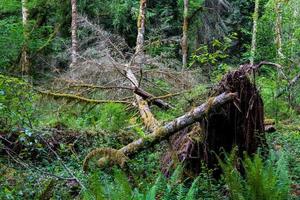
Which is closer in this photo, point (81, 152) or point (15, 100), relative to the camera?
point (15, 100)

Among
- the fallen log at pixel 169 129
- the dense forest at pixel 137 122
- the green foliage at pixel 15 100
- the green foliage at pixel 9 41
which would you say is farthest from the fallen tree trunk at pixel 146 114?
the green foliage at pixel 9 41

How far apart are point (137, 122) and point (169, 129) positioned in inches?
123

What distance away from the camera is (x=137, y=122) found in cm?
898

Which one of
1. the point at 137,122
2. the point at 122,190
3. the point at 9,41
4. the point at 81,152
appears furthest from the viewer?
the point at 9,41

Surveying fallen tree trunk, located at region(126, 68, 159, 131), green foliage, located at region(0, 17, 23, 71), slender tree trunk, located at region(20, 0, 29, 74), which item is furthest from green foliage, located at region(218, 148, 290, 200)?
slender tree trunk, located at region(20, 0, 29, 74)

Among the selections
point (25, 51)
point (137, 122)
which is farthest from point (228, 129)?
point (25, 51)

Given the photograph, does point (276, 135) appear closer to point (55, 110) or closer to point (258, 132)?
point (258, 132)

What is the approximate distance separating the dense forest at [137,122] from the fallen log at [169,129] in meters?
0.01

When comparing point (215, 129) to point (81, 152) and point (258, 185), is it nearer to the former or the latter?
point (258, 185)

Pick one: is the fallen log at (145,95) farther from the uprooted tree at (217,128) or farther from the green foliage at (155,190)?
the green foliage at (155,190)

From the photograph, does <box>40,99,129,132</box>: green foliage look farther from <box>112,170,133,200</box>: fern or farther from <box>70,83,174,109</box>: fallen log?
<box>112,170,133,200</box>: fern

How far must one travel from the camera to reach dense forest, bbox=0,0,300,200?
17.3 feet

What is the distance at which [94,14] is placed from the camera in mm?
18734

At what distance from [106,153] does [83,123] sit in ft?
9.92
